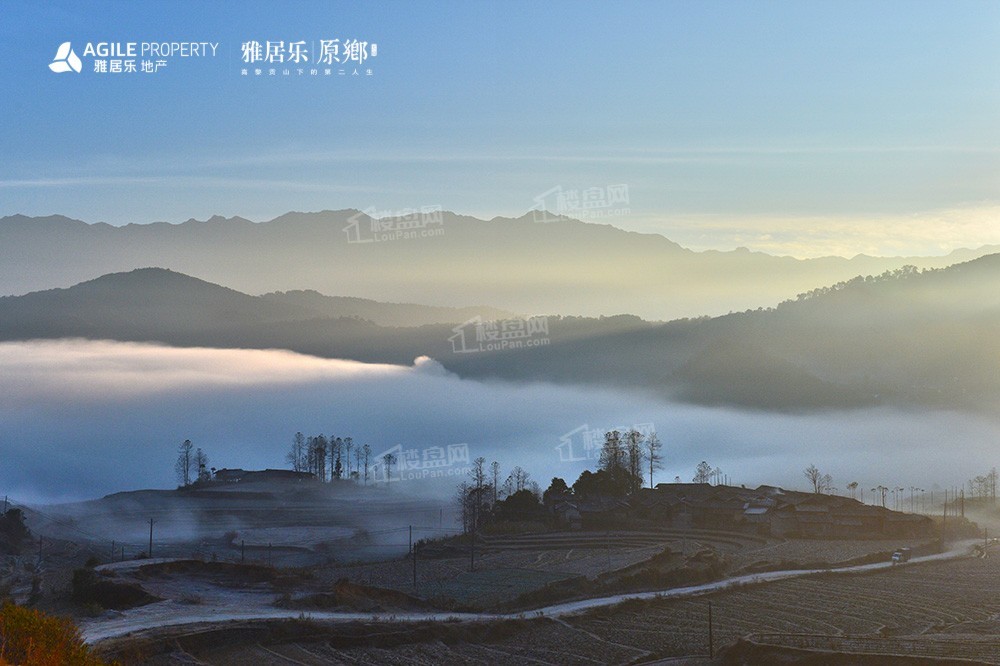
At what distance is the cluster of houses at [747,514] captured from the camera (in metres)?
81.1

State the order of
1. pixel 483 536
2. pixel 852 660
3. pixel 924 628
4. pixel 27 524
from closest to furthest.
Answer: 1. pixel 852 660
2. pixel 924 628
3. pixel 483 536
4. pixel 27 524

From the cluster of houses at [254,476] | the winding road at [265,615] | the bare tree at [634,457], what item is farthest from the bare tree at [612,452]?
the winding road at [265,615]

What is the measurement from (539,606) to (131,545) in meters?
37.5

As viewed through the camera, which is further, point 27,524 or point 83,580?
point 27,524

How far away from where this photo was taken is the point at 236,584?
5053 centimetres

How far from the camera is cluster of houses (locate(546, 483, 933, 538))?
8112cm

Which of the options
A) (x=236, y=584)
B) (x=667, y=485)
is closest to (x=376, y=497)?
(x=667, y=485)

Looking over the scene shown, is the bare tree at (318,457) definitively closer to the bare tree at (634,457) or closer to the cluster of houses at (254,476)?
the cluster of houses at (254,476)

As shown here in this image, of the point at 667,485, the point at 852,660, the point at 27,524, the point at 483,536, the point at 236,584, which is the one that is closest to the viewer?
the point at 852,660

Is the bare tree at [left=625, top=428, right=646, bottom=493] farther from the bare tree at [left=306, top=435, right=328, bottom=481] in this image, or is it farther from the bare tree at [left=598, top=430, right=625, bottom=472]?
the bare tree at [left=306, top=435, right=328, bottom=481]

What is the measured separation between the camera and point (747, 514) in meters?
83.2

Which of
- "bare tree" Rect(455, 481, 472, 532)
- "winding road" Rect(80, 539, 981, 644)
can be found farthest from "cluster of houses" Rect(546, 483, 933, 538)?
"winding road" Rect(80, 539, 981, 644)

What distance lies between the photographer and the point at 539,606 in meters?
48.5

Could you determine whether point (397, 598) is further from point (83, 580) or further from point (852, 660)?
point (852, 660)
